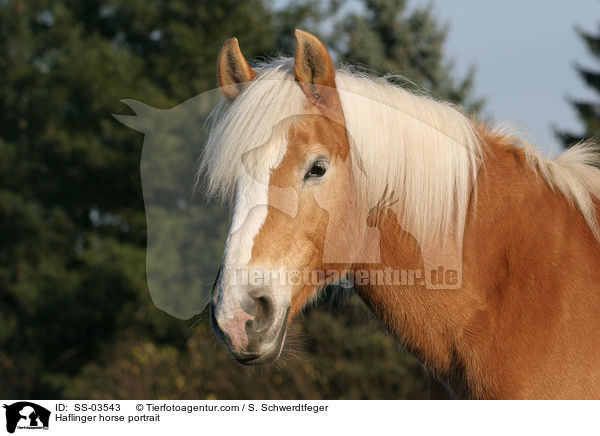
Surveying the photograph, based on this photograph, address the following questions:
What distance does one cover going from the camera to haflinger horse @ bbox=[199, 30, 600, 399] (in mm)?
2316

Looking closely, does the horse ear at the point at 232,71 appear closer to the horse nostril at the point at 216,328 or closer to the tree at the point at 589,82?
the horse nostril at the point at 216,328

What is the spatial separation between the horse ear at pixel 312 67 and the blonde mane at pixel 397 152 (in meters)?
0.06

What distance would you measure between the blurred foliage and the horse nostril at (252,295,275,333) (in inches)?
394

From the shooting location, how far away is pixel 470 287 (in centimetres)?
249

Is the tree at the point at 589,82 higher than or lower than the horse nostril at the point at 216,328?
lower

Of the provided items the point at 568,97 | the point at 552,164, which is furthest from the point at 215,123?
the point at 568,97

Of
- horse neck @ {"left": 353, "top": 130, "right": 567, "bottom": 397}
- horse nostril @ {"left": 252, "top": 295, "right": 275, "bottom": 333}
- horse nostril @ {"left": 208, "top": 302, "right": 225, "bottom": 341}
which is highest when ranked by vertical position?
horse neck @ {"left": 353, "top": 130, "right": 567, "bottom": 397}
